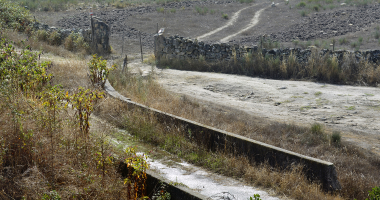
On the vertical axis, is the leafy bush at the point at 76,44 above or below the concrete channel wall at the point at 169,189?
above

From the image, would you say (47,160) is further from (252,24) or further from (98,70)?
(252,24)

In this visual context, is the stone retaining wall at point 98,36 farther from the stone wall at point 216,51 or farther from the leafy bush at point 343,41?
the leafy bush at point 343,41

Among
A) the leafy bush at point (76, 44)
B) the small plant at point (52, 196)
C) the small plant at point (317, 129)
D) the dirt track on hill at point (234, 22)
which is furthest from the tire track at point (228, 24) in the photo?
the small plant at point (52, 196)

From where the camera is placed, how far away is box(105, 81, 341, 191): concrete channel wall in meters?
5.34

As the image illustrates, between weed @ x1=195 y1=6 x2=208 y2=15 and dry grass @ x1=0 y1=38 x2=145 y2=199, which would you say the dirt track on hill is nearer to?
weed @ x1=195 y1=6 x2=208 y2=15

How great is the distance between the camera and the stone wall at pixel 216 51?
13.6 metres

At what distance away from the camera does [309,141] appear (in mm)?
7598

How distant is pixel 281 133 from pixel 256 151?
2.17 meters

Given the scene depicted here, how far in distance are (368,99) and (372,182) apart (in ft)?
18.2

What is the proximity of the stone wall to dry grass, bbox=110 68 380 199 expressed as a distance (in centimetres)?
577

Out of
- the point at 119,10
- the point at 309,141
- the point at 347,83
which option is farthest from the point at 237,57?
the point at 119,10

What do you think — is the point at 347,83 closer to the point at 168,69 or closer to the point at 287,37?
the point at 168,69

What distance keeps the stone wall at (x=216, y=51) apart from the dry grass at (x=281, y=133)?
577cm


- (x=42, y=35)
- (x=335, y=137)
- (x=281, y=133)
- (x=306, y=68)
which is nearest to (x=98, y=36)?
(x=42, y=35)
